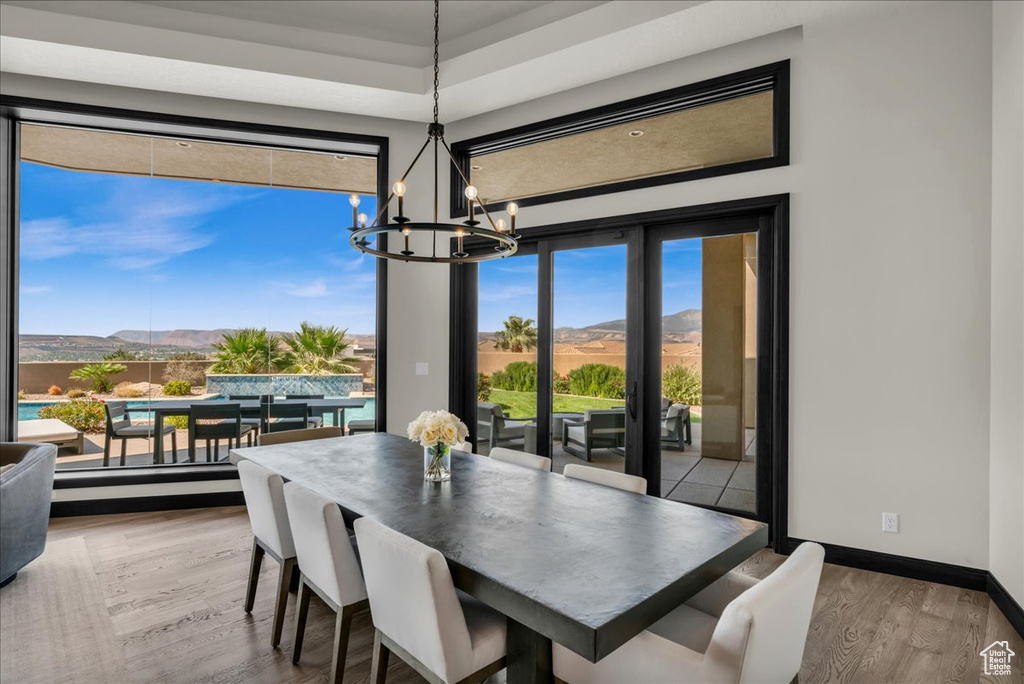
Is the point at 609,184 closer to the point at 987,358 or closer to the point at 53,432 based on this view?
the point at 987,358

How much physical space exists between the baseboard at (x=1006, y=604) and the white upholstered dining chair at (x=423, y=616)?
2378 millimetres

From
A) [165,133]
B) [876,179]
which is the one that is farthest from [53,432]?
[876,179]

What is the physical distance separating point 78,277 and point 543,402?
12.1 ft

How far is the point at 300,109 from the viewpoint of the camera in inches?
176

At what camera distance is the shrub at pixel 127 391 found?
13.7 feet

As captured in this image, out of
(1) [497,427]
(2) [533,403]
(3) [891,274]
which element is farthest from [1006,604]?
(1) [497,427]

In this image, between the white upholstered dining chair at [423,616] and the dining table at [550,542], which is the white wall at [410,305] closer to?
the dining table at [550,542]

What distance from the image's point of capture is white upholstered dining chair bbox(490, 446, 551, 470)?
270 cm

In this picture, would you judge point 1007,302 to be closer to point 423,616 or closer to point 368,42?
point 423,616

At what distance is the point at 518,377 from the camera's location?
15.1 ft

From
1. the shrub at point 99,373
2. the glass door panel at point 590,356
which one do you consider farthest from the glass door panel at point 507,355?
the shrub at point 99,373

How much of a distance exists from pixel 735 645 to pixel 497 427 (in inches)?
140

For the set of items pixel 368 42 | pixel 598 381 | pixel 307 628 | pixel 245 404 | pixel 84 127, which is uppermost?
pixel 368 42

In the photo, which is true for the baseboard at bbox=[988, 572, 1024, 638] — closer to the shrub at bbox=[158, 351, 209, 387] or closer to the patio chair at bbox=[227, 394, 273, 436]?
the patio chair at bbox=[227, 394, 273, 436]
